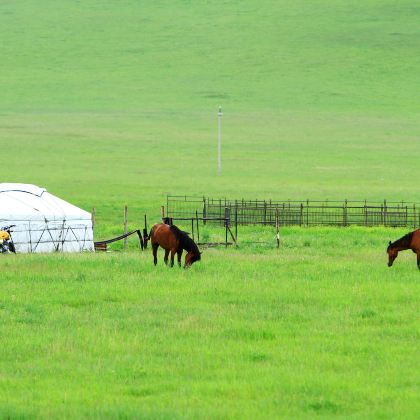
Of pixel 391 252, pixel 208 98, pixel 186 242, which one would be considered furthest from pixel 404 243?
pixel 208 98

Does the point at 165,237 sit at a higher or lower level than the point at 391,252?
higher

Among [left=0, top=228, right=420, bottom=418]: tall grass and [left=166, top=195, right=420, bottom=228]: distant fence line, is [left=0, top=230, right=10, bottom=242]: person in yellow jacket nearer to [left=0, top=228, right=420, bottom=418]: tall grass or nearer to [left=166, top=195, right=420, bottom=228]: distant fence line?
[left=0, top=228, right=420, bottom=418]: tall grass

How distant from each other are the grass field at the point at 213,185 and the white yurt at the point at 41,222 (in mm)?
5344

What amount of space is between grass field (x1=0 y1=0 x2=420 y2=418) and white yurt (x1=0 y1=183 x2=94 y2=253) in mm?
5344

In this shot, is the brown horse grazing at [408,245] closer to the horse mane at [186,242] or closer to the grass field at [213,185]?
the grass field at [213,185]

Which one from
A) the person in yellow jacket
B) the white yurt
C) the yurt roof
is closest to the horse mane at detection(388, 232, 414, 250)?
the person in yellow jacket

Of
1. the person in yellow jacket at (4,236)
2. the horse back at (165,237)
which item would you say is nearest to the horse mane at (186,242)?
the horse back at (165,237)

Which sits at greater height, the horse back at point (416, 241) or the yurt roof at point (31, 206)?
the yurt roof at point (31, 206)

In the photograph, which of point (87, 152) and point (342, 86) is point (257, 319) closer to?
point (87, 152)

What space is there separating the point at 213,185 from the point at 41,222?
32984 millimetres

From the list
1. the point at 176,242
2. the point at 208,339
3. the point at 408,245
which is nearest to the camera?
the point at 208,339

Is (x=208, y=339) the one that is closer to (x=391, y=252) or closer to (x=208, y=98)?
(x=391, y=252)

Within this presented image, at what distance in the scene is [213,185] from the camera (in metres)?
66.9

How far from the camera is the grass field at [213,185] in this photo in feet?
43.8
